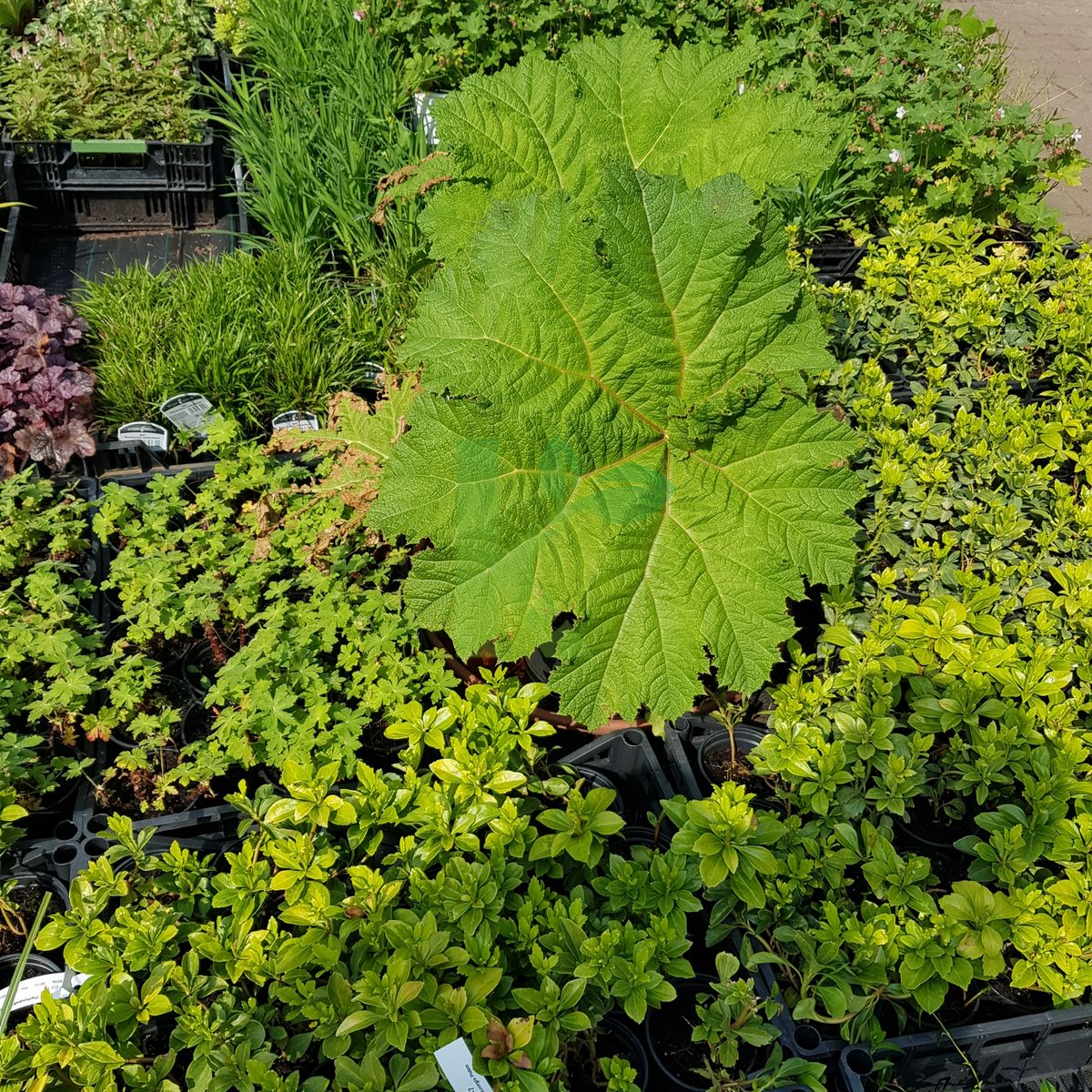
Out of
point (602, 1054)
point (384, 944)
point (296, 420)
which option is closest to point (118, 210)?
point (296, 420)

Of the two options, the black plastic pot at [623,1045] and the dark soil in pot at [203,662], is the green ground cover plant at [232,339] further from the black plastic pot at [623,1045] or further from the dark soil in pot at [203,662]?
the black plastic pot at [623,1045]

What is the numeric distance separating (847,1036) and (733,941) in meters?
0.31

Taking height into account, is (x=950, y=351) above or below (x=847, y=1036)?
above

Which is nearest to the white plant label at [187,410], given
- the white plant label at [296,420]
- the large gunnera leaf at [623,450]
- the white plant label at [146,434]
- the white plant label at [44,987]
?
the white plant label at [146,434]

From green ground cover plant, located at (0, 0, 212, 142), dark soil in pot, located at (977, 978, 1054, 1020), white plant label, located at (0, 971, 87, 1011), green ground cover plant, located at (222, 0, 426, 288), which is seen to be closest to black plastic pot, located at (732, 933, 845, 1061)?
dark soil in pot, located at (977, 978, 1054, 1020)

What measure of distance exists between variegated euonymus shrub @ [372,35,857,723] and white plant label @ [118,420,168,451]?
1.28 metres

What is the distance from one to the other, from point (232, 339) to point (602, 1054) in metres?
2.68

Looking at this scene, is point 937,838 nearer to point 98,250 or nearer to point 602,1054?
point 602,1054

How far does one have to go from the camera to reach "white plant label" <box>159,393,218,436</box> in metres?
3.21

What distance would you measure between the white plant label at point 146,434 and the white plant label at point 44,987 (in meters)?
1.77

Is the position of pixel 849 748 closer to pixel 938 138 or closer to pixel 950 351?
pixel 950 351

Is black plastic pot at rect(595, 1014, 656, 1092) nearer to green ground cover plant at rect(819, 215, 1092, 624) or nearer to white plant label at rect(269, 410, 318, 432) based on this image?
green ground cover plant at rect(819, 215, 1092, 624)

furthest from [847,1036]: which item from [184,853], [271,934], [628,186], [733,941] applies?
[628,186]

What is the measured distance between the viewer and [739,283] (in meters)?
2.28
